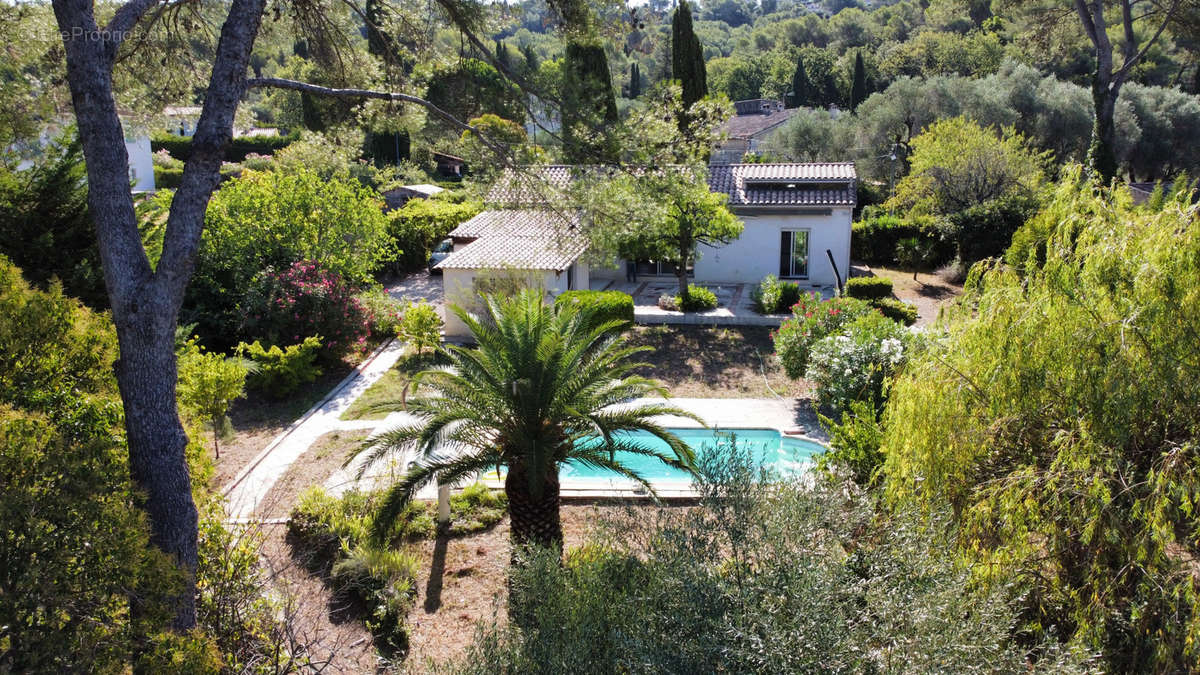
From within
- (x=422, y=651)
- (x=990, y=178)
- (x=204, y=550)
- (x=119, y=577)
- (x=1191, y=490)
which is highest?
(x=990, y=178)

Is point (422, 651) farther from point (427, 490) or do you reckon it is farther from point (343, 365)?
point (343, 365)

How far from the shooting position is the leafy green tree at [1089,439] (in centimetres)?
564

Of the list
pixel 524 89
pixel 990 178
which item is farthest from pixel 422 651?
pixel 990 178


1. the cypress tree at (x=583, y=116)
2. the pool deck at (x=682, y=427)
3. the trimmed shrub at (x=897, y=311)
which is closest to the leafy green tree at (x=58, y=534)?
the pool deck at (x=682, y=427)

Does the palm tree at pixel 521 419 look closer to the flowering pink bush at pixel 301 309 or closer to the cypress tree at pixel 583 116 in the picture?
the cypress tree at pixel 583 116

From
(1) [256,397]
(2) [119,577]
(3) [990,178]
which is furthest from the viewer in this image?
(3) [990,178]

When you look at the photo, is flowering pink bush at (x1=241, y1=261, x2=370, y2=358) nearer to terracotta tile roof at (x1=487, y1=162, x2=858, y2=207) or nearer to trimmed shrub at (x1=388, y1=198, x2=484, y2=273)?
trimmed shrub at (x1=388, y1=198, x2=484, y2=273)

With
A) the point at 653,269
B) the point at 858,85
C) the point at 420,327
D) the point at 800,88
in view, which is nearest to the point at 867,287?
the point at 653,269

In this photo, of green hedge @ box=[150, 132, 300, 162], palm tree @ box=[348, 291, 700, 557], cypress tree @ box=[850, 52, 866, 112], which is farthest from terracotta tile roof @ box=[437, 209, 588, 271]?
cypress tree @ box=[850, 52, 866, 112]

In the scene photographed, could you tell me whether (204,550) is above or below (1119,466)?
below

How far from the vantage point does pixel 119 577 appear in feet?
17.0

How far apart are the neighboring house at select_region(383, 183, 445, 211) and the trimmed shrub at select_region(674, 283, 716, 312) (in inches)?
631

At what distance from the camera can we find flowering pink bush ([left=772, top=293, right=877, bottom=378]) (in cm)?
1600

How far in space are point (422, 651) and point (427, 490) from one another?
411 centimetres
